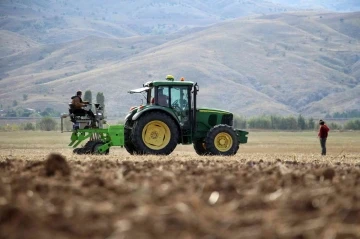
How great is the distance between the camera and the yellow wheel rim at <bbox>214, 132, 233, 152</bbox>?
2686cm

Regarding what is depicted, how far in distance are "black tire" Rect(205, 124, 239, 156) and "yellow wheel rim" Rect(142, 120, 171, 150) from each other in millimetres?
1352

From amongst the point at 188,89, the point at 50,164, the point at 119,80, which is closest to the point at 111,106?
the point at 119,80

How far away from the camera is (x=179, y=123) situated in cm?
2619

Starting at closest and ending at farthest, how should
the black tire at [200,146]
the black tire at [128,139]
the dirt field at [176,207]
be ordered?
the dirt field at [176,207] → the black tire at [128,139] → the black tire at [200,146]

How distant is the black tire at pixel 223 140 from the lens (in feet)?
87.6

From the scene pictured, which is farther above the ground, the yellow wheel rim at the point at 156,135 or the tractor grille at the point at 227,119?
the tractor grille at the point at 227,119

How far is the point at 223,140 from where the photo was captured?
88.5 ft

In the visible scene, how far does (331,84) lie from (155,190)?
615ft

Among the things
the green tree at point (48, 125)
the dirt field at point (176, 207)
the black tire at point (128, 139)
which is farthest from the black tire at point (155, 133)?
the green tree at point (48, 125)

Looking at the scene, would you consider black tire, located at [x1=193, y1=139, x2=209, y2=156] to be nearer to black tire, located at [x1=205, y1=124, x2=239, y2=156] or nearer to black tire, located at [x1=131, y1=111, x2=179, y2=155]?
black tire, located at [x1=205, y1=124, x2=239, y2=156]

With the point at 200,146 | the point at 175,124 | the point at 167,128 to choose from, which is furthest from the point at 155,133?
the point at 200,146

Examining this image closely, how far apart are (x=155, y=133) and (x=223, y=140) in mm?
2233

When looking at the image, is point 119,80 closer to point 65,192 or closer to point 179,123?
point 179,123

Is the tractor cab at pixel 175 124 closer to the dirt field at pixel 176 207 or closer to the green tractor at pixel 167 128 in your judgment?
the green tractor at pixel 167 128
